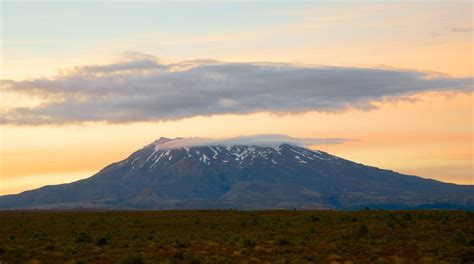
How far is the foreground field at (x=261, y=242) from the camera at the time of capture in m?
39.8

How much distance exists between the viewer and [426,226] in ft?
177

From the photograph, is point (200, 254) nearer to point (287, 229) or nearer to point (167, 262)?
point (167, 262)

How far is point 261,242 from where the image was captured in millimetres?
47250

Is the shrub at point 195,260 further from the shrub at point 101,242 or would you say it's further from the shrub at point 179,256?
the shrub at point 101,242

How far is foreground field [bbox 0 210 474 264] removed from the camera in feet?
130

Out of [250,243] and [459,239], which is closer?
[459,239]

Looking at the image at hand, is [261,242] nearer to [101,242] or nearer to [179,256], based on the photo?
[179,256]

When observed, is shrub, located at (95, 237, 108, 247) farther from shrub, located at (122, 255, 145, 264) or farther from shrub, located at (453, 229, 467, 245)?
shrub, located at (453, 229, 467, 245)

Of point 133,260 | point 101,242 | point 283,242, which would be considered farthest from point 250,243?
point 101,242

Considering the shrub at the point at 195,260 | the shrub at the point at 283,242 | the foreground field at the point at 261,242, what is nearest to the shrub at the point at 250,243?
the foreground field at the point at 261,242

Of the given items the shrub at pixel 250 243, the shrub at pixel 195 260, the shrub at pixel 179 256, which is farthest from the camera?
the shrub at pixel 250 243

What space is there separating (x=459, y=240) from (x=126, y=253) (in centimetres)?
2223

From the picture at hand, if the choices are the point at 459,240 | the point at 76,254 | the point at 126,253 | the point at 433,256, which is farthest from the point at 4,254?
the point at 459,240

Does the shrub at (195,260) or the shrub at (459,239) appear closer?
the shrub at (195,260)
